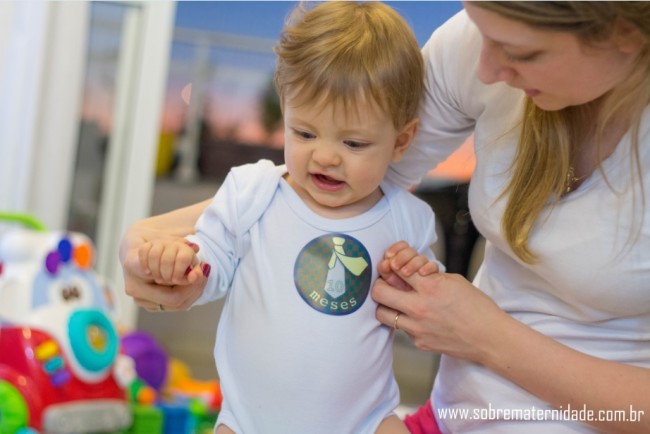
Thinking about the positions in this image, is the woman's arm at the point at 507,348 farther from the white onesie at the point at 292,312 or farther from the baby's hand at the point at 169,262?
the baby's hand at the point at 169,262

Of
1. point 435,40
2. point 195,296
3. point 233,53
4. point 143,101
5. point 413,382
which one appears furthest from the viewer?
point 233,53

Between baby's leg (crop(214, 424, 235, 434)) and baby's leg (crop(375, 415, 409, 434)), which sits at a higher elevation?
baby's leg (crop(375, 415, 409, 434))

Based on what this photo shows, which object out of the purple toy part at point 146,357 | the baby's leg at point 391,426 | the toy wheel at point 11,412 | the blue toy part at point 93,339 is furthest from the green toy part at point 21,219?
the baby's leg at point 391,426

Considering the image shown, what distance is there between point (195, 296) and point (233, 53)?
9.34ft

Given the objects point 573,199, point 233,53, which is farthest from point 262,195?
point 233,53

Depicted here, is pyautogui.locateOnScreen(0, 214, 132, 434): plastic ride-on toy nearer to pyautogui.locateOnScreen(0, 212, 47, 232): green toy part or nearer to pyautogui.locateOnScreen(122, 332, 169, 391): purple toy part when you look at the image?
pyautogui.locateOnScreen(0, 212, 47, 232): green toy part

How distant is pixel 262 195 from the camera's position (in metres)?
1.07

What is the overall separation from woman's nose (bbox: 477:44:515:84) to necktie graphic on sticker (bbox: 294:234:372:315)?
0.28 metres

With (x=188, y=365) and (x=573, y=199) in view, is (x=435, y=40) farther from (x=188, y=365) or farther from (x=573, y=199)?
(x=188, y=365)

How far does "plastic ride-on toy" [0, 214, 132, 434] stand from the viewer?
2016mm

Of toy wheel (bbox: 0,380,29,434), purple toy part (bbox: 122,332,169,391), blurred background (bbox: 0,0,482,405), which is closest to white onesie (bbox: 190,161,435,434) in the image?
blurred background (bbox: 0,0,482,405)

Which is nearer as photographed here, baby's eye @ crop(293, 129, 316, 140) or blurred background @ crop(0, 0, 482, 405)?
baby's eye @ crop(293, 129, 316, 140)

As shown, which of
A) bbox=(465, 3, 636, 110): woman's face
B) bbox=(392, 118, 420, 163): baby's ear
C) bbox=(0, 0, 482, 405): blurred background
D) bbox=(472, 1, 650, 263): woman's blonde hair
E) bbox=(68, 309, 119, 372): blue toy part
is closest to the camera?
bbox=(465, 3, 636, 110): woman's face

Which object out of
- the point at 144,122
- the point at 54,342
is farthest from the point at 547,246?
the point at 144,122
